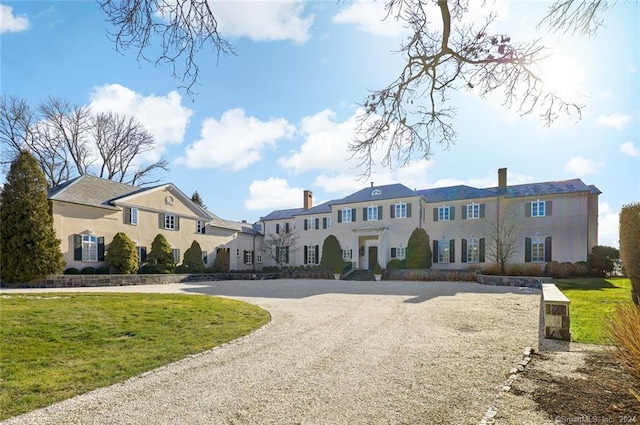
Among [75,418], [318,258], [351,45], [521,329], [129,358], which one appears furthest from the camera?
[318,258]

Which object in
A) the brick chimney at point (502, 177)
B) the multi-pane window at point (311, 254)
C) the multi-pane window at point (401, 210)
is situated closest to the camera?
the brick chimney at point (502, 177)

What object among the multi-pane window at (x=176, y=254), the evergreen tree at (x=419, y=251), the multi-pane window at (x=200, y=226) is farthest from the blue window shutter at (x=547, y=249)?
the multi-pane window at (x=176, y=254)

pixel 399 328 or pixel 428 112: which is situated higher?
pixel 428 112

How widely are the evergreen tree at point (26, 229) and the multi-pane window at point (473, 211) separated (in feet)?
83.7

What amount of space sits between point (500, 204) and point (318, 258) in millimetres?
15299

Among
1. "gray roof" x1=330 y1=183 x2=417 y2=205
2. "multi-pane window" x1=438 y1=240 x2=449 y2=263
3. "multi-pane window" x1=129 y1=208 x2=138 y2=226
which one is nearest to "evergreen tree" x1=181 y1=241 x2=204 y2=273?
"multi-pane window" x1=129 y1=208 x2=138 y2=226

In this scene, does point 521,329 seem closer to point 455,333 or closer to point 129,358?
point 455,333

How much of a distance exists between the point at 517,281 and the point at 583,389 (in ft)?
49.9

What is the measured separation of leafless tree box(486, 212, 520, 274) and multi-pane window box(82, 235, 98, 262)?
972 inches

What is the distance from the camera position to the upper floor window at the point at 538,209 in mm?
23906

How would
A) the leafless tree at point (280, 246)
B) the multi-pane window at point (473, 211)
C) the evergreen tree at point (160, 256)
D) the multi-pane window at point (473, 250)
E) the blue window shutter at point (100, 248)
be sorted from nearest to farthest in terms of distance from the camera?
the blue window shutter at point (100, 248), the evergreen tree at point (160, 256), the multi-pane window at point (473, 250), the multi-pane window at point (473, 211), the leafless tree at point (280, 246)

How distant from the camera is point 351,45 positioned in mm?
6543

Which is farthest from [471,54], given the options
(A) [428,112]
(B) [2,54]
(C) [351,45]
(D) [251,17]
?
(B) [2,54]

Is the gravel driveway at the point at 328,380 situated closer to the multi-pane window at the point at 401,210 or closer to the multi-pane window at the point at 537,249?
the multi-pane window at the point at 537,249
